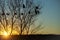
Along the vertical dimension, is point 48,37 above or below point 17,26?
below

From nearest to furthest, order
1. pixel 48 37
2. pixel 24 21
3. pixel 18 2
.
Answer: pixel 18 2
pixel 24 21
pixel 48 37

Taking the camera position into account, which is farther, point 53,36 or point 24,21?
point 53,36

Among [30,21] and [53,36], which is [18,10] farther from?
[53,36]

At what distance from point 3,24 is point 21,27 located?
219 cm

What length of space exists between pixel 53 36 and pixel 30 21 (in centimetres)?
1095

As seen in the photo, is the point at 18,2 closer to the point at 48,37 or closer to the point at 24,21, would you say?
the point at 24,21

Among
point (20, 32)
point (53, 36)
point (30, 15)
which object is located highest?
point (30, 15)

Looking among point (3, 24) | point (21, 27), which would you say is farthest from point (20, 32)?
point (3, 24)

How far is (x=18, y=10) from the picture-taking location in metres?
25.4

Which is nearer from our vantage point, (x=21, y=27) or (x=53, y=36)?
(x=21, y=27)

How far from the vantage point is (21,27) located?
2702 cm

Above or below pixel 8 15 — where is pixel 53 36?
below

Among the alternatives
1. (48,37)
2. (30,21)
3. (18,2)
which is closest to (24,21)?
(30,21)

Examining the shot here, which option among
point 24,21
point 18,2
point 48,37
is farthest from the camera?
point 48,37
